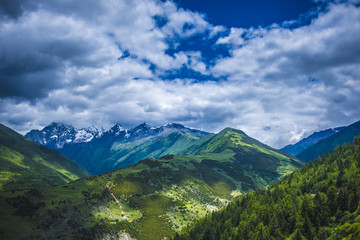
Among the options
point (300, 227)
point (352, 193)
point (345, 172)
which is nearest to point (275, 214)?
point (300, 227)

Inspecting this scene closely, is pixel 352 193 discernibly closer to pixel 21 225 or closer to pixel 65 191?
pixel 21 225

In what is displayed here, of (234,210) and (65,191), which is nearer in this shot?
(234,210)

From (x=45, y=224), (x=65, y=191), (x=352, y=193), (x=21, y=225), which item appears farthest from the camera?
(x=65, y=191)

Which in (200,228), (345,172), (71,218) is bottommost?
(200,228)

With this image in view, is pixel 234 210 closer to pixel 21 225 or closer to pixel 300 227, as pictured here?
pixel 300 227

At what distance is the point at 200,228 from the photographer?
164 meters

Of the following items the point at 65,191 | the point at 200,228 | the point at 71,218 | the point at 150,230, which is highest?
the point at 65,191

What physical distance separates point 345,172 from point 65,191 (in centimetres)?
25408

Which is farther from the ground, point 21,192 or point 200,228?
point 21,192

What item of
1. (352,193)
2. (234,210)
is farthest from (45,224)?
(352,193)

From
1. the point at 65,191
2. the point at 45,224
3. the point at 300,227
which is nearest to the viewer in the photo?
the point at 300,227

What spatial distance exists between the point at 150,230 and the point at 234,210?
268 ft

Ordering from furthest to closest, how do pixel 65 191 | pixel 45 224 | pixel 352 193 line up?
1. pixel 65 191
2. pixel 45 224
3. pixel 352 193

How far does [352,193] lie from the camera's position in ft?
408
